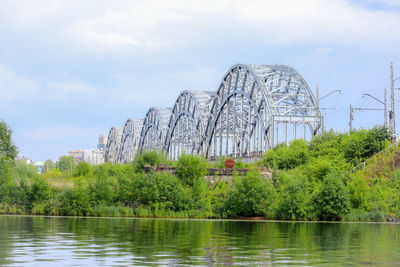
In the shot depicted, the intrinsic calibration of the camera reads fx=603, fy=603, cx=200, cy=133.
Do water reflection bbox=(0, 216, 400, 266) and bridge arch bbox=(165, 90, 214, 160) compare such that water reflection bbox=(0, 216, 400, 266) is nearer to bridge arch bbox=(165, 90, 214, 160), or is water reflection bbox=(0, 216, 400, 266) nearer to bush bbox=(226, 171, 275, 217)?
bush bbox=(226, 171, 275, 217)

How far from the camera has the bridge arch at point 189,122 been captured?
367 ft

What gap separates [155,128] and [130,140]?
32898 mm

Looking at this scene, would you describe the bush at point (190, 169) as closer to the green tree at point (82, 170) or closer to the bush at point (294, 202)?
the bush at point (294, 202)

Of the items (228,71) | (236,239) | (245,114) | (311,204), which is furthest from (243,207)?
(245,114)

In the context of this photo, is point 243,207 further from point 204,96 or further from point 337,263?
point 204,96

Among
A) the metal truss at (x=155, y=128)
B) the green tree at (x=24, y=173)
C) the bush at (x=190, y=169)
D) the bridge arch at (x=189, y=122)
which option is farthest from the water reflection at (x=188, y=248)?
the metal truss at (x=155, y=128)

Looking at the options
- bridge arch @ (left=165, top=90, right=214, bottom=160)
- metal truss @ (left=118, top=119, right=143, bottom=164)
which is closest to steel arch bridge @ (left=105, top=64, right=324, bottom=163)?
bridge arch @ (left=165, top=90, right=214, bottom=160)

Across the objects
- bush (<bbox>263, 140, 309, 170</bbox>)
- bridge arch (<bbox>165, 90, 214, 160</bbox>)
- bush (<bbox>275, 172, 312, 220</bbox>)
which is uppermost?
bridge arch (<bbox>165, 90, 214, 160</bbox>)

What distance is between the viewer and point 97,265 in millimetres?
13750

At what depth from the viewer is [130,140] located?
588 feet

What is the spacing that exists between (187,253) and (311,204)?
76.8 feet

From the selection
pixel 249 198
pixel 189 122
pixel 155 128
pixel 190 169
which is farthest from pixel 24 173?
pixel 155 128

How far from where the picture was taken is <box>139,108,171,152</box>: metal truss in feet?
464

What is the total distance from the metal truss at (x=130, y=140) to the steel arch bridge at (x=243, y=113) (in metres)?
32.2
